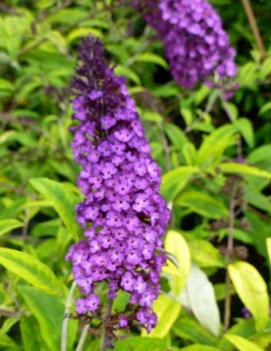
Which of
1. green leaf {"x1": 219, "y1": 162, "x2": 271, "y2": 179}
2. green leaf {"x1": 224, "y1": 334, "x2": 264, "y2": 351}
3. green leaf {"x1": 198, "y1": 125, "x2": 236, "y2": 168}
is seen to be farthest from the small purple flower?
green leaf {"x1": 198, "y1": 125, "x2": 236, "y2": 168}

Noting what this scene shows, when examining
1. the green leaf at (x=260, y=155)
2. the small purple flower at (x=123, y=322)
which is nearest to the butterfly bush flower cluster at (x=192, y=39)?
the green leaf at (x=260, y=155)

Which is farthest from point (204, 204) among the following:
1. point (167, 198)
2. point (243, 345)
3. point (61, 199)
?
point (61, 199)

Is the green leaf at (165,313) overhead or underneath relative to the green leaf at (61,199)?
underneath

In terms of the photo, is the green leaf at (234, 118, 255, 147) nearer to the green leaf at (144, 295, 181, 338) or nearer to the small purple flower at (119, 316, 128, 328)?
the green leaf at (144, 295, 181, 338)

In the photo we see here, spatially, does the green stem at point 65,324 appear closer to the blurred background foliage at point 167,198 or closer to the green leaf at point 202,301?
the blurred background foliage at point 167,198

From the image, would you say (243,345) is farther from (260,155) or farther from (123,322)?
(260,155)
